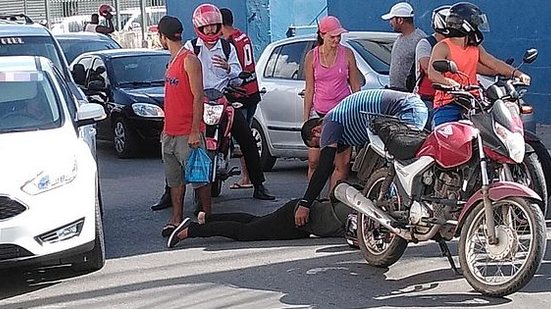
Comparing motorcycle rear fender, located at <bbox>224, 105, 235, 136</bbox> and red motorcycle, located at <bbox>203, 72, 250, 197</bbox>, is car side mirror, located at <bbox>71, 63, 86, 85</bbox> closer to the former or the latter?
red motorcycle, located at <bbox>203, 72, 250, 197</bbox>

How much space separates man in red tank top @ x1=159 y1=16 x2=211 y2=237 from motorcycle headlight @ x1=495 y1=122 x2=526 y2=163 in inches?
118

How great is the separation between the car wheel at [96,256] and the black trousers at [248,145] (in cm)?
305

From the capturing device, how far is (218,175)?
1023cm

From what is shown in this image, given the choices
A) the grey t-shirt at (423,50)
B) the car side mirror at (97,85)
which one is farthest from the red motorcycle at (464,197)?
the car side mirror at (97,85)

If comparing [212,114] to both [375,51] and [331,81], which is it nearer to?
[331,81]

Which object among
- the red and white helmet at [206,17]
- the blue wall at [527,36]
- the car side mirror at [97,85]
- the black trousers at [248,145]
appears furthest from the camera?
the blue wall at [527,36]

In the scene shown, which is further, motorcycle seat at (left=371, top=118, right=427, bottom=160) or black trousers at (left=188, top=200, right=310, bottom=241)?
black trousers at (left=188, top=200, right=310, bottom=241)

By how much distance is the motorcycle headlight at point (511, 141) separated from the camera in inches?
251

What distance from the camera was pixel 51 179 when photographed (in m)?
6.97

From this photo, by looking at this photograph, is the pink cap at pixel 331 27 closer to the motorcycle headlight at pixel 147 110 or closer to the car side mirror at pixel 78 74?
the car side mirror at pixel 78 74

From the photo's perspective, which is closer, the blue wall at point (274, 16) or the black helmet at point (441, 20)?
the black helmet at point (441, 20)

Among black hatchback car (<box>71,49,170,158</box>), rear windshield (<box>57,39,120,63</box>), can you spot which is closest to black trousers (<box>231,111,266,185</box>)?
black hatchback car (<box>71,49,170,158</box>)

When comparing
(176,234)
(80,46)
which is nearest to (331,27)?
(176,234)

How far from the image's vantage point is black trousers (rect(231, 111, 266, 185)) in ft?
34.6
